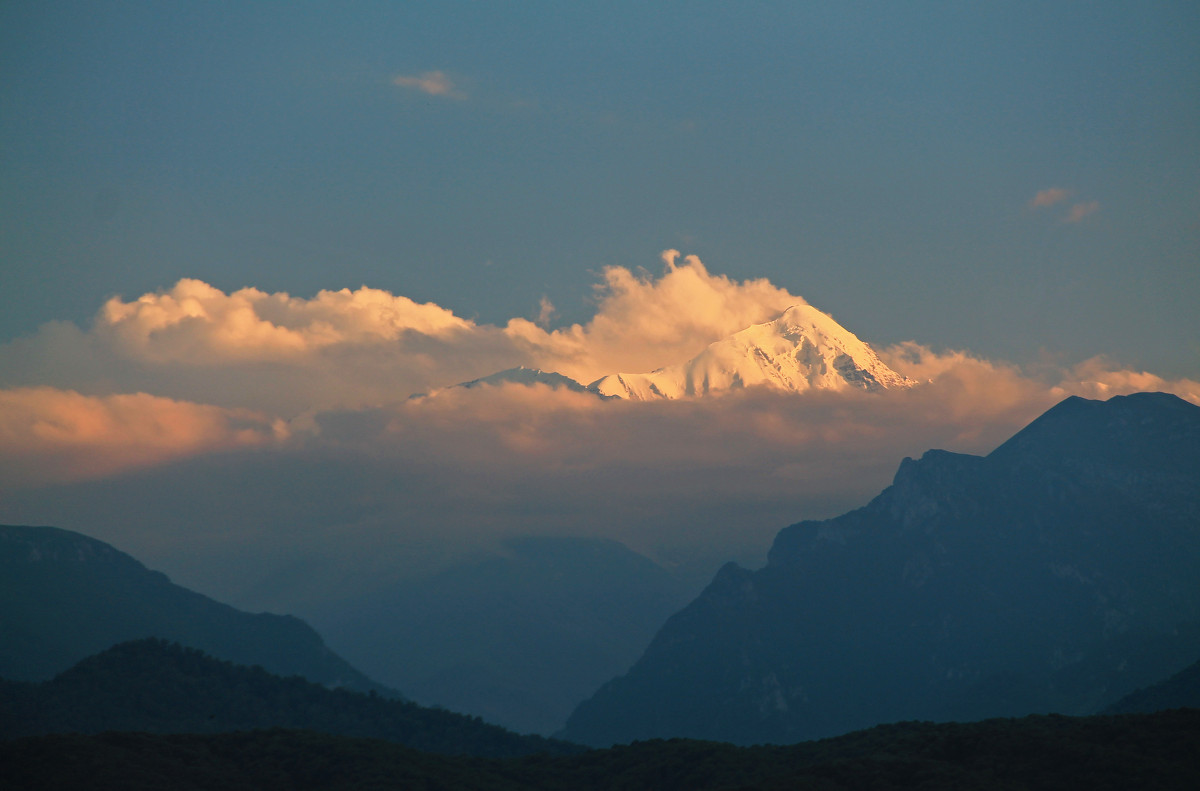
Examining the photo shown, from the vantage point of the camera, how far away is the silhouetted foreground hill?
14900 cm

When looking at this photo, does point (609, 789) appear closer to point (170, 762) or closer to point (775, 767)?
point (775, 767)

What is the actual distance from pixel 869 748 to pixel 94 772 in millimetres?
116968

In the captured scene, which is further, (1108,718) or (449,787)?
(449,787)

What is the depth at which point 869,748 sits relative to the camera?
7244 inches

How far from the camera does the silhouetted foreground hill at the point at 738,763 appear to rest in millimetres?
149000

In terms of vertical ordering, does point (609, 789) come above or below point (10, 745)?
below

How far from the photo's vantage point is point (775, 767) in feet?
593

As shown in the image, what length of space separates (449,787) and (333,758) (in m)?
20.5

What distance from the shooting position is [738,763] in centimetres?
18625

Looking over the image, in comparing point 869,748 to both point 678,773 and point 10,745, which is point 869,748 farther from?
point 10,745

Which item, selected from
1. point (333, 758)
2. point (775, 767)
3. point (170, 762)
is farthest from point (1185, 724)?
point (170, 762)

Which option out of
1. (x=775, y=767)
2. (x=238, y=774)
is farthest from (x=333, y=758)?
(x=775, y=767)

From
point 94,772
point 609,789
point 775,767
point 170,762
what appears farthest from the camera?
point 609,789

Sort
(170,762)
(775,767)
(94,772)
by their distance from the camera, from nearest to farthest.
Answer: (94,772) → (170,762) → (775,767)
